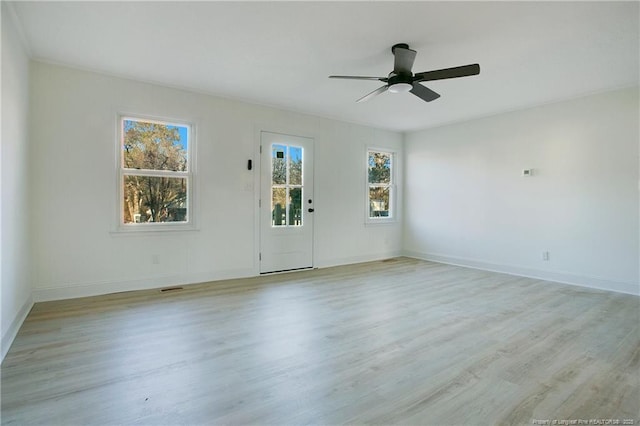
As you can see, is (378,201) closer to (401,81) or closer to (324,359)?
(401,81)

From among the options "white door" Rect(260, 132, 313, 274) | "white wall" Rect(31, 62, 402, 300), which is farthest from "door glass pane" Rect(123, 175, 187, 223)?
"white door" Rect(260, 132, 313, 274)

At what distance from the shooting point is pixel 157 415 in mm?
1714

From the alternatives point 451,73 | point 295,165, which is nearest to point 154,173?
point 295,165

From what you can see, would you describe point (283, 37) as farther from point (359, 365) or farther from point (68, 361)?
point (68, 361)

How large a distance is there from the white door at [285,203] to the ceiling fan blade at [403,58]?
2.47 meters

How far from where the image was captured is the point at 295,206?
212 inches

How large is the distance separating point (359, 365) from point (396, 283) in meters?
2.44

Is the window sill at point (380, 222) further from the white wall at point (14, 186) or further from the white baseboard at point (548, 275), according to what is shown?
the white wall at point (14, 186)

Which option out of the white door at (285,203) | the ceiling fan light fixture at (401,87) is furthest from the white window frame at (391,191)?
the ceiling fan light fixture at (401,87)

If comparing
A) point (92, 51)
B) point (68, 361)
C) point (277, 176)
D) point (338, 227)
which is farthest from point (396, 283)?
point (92, 51)

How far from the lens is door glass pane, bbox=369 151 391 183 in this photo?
6.50 m

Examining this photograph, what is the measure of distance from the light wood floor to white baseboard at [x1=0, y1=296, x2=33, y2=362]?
2.1 inches

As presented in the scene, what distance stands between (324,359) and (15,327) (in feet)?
8.38

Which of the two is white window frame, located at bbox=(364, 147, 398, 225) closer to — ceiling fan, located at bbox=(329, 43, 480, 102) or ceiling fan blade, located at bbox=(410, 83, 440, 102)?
ceiling fan blade, located at bbox=(410, 83, 440, 102)
